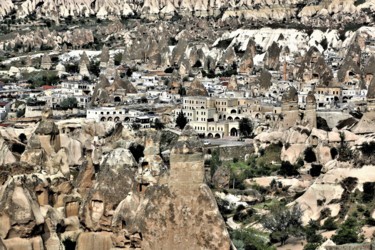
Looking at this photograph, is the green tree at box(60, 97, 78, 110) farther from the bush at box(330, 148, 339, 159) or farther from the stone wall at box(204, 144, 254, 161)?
the bush at box(330, 148, 339, 159)

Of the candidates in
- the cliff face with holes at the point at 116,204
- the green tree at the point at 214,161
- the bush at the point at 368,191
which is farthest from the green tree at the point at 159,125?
the cliff face with holes at the point at 116,204

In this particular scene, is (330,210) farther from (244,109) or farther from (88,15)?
(88,15)

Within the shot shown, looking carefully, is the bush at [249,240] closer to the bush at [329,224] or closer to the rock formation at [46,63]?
the bush at [329,224]

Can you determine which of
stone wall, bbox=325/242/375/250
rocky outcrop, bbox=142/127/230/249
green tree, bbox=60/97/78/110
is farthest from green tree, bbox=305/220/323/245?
green tree, bbox=60/97/78/110

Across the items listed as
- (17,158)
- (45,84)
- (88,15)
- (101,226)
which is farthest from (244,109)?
(88,15)

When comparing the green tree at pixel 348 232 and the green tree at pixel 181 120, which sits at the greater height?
the green tree at pixel 348 232

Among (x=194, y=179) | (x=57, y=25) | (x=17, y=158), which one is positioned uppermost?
(x=194, y=179)

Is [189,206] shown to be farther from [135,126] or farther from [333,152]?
[135,126]

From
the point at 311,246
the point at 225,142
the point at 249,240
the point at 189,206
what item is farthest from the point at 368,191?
the point at 189,206
